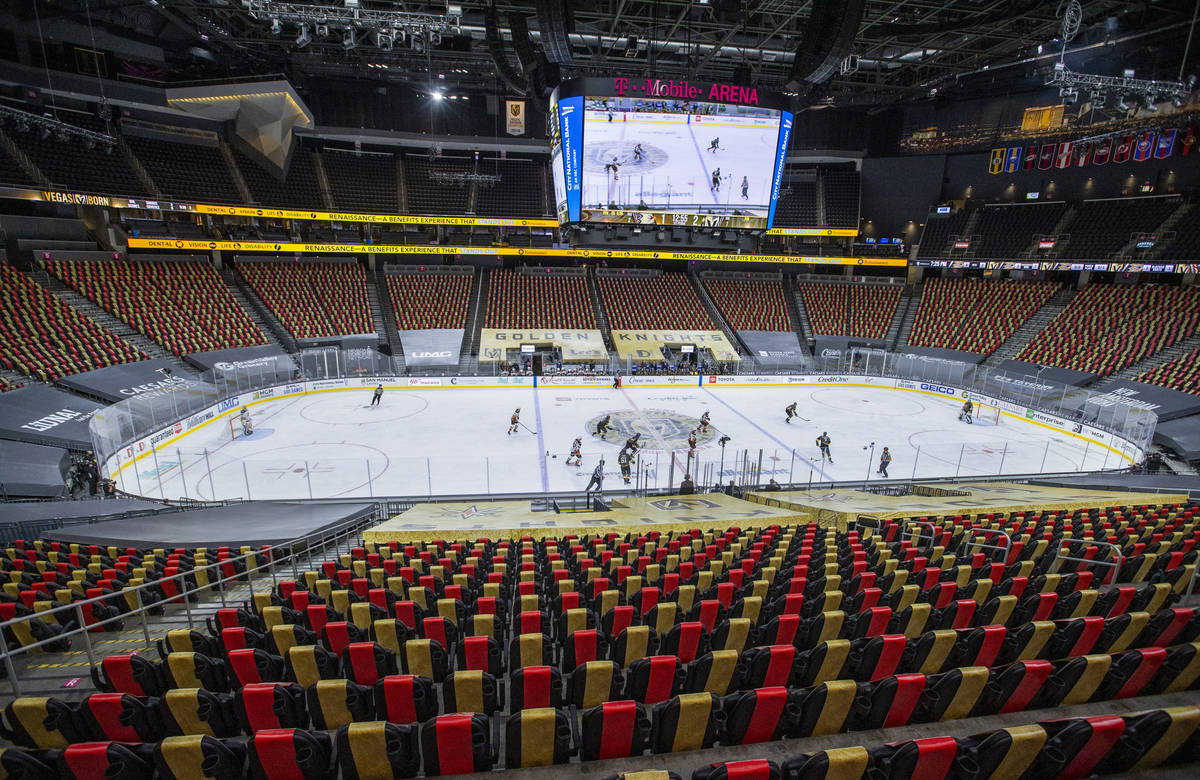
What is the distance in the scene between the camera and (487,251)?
1720 inches

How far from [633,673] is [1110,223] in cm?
4900

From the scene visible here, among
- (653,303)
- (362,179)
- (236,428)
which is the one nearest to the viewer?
(236,428)

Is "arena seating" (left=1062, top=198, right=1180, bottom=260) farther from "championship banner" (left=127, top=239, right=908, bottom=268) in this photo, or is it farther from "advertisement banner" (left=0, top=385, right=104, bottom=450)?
"advertisement banner" (left=0, top=385, right=104, bottom=450)

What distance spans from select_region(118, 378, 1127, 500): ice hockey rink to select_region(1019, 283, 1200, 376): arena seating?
760 cm

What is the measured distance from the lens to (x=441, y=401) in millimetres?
30672

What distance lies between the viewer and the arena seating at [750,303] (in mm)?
43469

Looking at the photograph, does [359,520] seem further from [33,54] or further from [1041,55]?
A: [1041,55]

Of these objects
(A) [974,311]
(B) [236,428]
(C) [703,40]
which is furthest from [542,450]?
(A) [974,311]

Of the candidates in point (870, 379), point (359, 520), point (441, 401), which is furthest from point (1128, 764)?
point (870, 379)

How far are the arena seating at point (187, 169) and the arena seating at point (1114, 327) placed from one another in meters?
53.6

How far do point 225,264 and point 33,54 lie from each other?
13830mm

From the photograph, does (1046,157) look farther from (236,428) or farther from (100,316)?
(100,316)

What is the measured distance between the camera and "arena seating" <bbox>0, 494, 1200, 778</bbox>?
357cm

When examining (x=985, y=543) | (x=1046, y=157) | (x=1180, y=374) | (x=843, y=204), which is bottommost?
(x=985, y=543)
